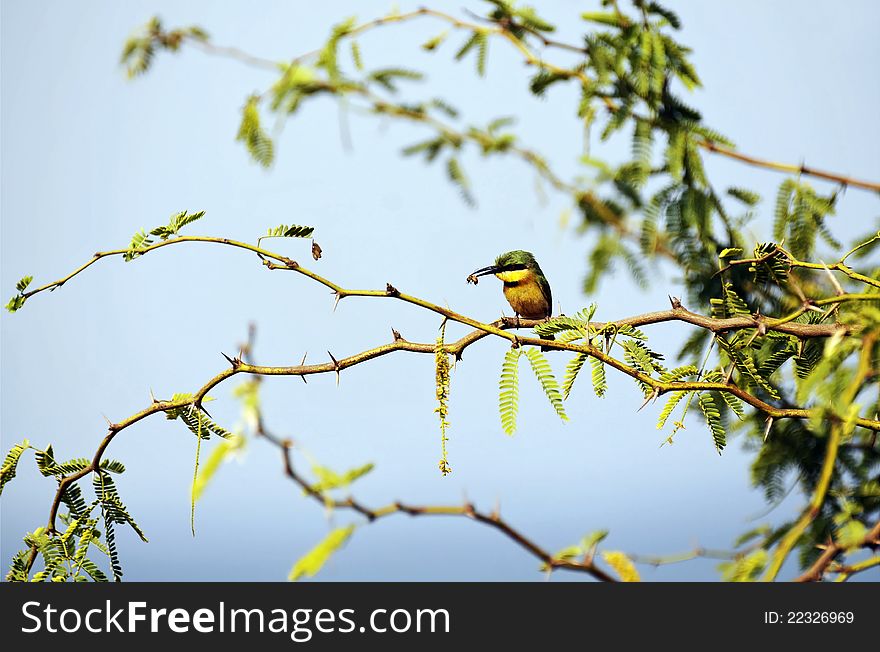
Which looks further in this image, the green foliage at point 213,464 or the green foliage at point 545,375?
the green foliage at point 545,375

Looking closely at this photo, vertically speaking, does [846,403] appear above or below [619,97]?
below

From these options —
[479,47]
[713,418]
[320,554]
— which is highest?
[479,47]

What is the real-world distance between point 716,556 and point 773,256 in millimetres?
793

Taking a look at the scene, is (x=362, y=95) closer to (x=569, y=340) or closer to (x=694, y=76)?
(x=694, y=76)

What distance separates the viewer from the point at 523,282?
11.6 ft

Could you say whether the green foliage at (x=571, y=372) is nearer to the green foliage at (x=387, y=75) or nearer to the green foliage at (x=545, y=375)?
the green foliage at (x=545, y=375)

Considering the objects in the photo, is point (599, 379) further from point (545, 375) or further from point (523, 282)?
point (523, 282)

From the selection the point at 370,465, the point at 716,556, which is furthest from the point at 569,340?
the point at 370,465

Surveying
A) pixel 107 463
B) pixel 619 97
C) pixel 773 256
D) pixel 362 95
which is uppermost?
pixel 362 95

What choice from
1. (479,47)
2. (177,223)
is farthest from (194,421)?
(479,47)

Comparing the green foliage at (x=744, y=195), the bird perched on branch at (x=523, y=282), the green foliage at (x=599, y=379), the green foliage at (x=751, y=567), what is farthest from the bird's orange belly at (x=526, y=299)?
the green foliage at (x=751, y=567)

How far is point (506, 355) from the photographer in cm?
177

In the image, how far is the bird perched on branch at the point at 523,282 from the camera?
3.50 metres

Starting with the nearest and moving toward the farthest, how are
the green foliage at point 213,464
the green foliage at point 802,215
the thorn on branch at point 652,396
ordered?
the green foliage at point 213,464 → the thorn on branch at point 652,396 → the green foliage at point 802,215
